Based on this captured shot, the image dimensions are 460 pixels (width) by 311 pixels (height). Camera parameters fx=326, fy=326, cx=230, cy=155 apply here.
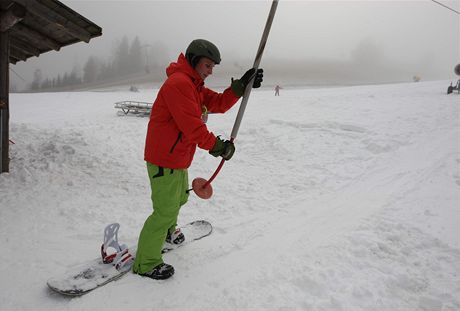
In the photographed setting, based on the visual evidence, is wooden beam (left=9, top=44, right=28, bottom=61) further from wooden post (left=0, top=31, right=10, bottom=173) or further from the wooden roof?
wooden post (left=0, top=31, right=10, bottom=173)

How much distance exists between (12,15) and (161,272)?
195 inches

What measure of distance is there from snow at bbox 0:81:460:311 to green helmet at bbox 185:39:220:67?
2.30 m

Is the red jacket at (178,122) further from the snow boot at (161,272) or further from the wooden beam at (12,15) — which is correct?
the wooden beam at (12,15)

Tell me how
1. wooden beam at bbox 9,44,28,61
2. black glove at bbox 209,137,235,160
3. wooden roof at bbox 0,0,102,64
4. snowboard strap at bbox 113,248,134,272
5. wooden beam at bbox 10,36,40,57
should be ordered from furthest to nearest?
wooden beam at bbox 9,44,28,61 < wooden beam at bbox 10,36,40,57 < wooden roof at bbox 0,0,102,64 < snowboard strap at bbox 113,248,134,272 < black glove at bbox 209,137,235,160

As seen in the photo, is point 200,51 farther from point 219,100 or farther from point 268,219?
point 268,219

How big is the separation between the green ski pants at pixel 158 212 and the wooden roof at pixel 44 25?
406 centimetres

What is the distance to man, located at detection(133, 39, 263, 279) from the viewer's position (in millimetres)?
3172

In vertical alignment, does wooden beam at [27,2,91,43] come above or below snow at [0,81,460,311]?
above

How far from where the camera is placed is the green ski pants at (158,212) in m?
3.39

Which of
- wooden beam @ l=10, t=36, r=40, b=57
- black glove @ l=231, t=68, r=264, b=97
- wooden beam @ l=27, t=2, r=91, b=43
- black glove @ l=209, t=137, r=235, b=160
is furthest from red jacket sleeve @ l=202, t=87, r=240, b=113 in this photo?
wooden beam @ l=10, t=36, r=40, b=57

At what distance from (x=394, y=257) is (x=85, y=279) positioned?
348cm

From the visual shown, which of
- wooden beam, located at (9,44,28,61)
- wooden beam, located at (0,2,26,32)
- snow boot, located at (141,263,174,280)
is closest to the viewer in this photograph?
snow boot, located at (141,263,174,280)

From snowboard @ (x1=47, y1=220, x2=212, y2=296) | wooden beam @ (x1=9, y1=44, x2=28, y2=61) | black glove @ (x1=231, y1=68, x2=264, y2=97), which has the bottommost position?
snowboard @ (x1=47, y1=220, x2=212, y2=296)

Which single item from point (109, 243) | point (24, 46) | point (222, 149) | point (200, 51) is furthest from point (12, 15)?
point (222, 149)
